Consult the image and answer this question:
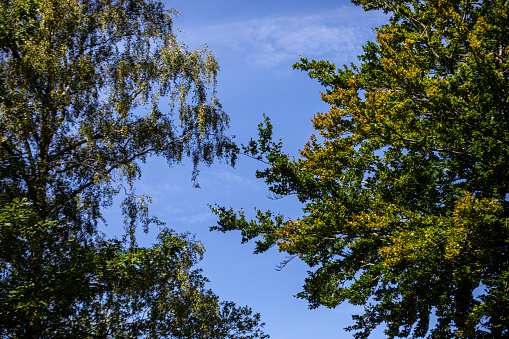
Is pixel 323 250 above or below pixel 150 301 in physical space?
above

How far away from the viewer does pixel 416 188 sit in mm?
10461

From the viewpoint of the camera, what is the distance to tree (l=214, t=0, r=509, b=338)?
8.42m

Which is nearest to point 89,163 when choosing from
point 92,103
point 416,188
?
point 92,103

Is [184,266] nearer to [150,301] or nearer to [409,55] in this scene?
[150,301]

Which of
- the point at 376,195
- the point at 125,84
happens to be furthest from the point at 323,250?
the point at 125,84

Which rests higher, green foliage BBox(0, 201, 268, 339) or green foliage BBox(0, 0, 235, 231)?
green foliage BBox(0, 0, 235, 231)

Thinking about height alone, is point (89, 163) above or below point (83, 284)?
above

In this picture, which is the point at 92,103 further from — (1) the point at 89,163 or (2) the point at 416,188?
(2) the point at 416,188

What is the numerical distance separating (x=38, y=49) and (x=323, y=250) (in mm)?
10675

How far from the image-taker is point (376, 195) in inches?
436

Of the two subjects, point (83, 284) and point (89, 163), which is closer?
point (83, 284)

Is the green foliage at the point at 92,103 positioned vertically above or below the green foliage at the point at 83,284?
above

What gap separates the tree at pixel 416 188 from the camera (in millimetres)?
8422

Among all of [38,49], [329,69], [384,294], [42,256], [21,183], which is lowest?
[384,294]
